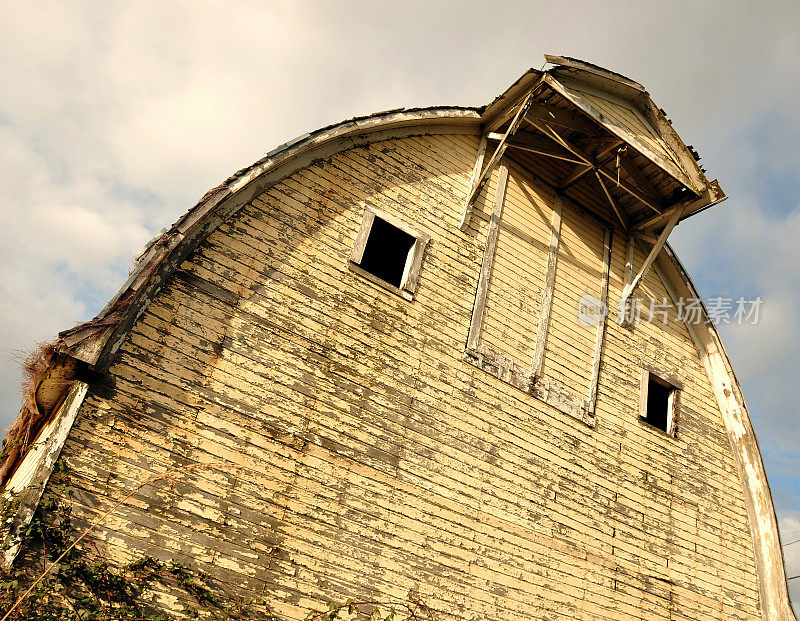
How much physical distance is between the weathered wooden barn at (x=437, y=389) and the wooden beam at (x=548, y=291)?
0.04 metres

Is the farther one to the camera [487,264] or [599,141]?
[599,141]

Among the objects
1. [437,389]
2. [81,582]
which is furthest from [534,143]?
[81,582]

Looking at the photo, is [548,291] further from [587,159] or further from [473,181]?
[587,159]

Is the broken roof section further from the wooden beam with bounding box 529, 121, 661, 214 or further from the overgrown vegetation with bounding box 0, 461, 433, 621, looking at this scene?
the overgrown vegetation with bounding box 0, 461, 433, 621

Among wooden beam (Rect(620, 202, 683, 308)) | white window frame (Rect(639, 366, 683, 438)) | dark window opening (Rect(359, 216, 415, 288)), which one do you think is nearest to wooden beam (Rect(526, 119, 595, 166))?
wooden beam (Rect(620, 202, 683, 308))

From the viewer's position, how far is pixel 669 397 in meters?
11.5

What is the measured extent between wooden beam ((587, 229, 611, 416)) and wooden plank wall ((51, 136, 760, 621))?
0.19 metres

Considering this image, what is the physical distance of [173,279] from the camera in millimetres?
7191

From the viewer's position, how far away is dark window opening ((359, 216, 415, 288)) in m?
9.35

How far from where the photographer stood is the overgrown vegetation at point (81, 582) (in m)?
5.50

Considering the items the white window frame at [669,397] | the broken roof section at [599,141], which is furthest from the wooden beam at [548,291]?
the white window frame at [669,397]

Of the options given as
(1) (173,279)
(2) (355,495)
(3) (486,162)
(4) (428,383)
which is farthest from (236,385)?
(3) (486,162)

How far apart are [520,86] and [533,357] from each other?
4.31 m

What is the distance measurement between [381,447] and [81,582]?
A: 3517 mm
